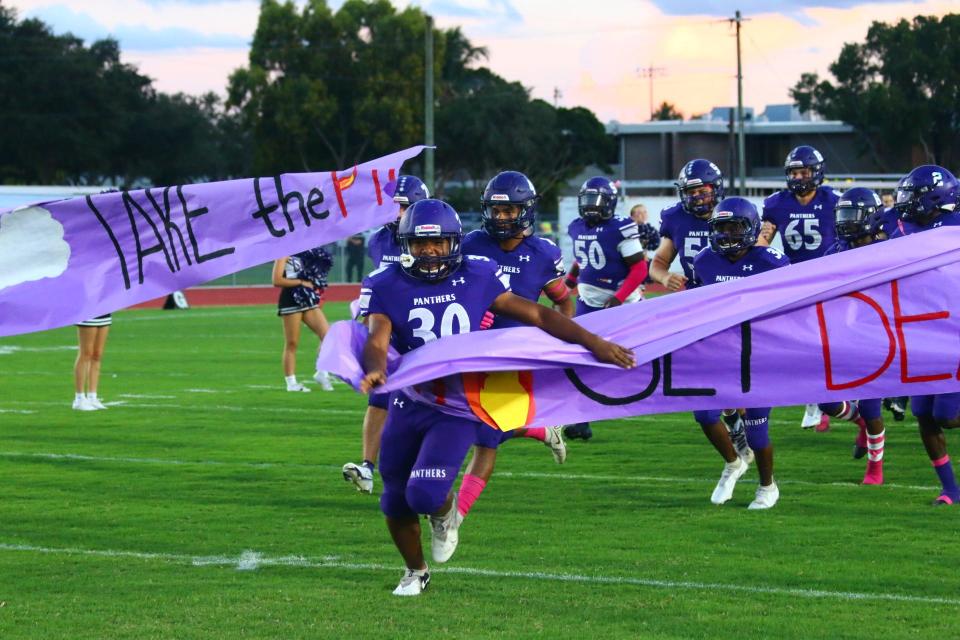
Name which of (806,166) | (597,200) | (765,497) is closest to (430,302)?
(765,497)

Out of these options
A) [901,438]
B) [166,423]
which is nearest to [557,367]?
[901,438]

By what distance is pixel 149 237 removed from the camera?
348 inches

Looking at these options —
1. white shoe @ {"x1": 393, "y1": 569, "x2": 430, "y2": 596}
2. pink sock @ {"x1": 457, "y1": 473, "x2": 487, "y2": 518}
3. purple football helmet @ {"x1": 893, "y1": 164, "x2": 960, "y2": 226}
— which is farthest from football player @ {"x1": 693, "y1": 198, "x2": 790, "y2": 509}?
white shoe @ {"x1": 393, "y1": 569, "x2": 430, "y2": 596}

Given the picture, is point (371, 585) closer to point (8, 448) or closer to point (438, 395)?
point (438, 395)

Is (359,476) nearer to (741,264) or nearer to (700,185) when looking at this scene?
(741,264)

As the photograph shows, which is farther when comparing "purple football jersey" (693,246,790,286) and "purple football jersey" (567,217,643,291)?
"purple football jersey" (567,217,643,291)

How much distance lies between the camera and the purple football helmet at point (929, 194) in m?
9.30

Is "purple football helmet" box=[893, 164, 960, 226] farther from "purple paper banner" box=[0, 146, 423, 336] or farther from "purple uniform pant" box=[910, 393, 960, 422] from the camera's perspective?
"purple paper banner" box=[0, 146, 423, 336]

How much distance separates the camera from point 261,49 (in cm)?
5584

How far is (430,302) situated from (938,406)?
3301 millimetres

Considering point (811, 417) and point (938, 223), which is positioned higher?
point (938, 223)

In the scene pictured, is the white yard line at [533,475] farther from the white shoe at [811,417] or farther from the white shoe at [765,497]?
the white shoe at [811,417]

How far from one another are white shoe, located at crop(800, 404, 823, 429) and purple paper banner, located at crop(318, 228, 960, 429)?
5.49 meters

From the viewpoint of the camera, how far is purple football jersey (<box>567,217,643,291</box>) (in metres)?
11.8
